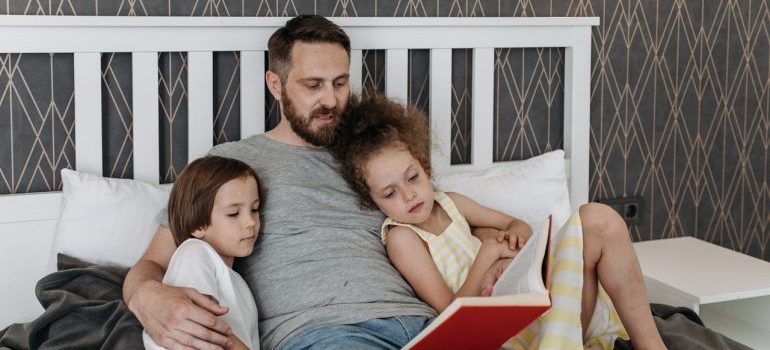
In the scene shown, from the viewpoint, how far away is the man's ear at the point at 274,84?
80.2 inches

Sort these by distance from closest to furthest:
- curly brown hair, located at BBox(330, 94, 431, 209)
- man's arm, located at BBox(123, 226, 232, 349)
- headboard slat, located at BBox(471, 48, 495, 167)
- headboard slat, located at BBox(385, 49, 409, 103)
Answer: man's arm, located at BBox(123, 226, 232, 349) → curly brown hair, located at BBox(330, 94, 431, 209) → headboard slat, located at BBox(385, 49, 409, 103) → headboard slat, located at BBox(471, 48, 495, 167)

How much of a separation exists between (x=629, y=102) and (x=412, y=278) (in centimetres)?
110

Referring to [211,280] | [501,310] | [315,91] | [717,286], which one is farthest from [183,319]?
[717,286]

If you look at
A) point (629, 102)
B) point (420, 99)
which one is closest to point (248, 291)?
point (420, 99)

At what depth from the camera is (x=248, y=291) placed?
1820 millimetres

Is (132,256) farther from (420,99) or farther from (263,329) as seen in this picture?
(420,99)

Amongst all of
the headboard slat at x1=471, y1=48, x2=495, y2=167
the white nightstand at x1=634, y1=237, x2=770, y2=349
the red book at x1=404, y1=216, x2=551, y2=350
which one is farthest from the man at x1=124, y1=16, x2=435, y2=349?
the white nightstand at x1=634, y1=237, x2=770, y2=349

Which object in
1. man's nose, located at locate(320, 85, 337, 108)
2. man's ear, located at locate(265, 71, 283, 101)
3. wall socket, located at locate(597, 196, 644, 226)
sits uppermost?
man's ear, located at locate(265, 71, 283, 101)

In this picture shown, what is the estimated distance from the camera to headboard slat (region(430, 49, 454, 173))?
237 cm

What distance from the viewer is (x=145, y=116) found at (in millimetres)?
2107

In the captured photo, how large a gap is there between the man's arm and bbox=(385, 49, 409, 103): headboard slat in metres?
0.84

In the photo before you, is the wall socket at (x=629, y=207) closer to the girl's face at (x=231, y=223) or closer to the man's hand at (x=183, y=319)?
the girl's face at (x=231, y=223)

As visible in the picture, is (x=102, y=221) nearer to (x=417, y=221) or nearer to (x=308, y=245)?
(x=308, y=245)

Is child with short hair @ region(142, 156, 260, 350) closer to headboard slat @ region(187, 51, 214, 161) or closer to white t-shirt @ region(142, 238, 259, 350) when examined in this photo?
white t-shirt @ region(142, 238, 259, 350)
